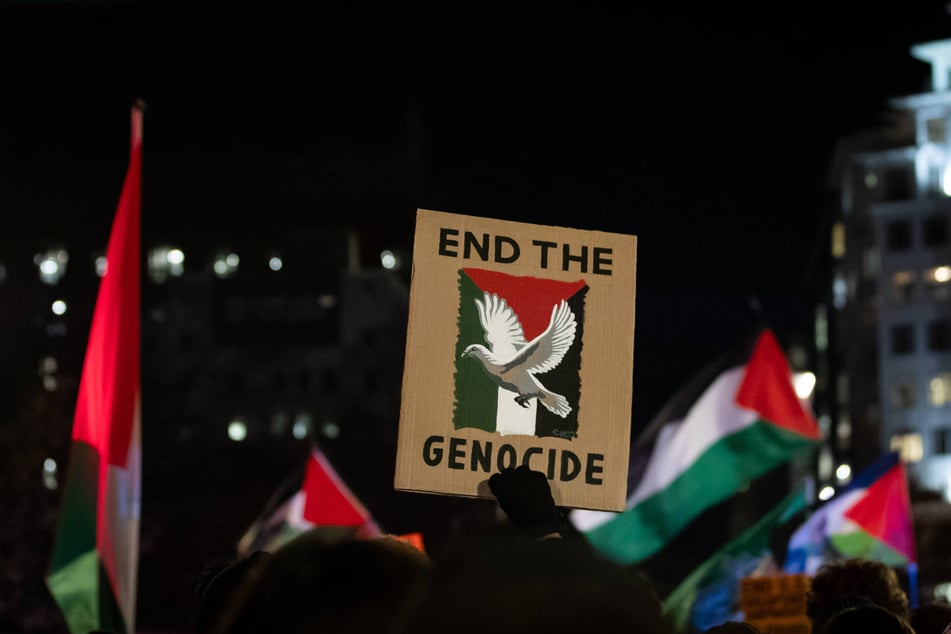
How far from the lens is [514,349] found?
187 inches

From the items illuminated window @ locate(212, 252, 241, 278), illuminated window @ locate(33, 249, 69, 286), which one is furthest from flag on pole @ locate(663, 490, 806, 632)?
illuminated window @ locate(212, 252, 241, 278)

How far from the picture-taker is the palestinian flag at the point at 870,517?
13.8 m

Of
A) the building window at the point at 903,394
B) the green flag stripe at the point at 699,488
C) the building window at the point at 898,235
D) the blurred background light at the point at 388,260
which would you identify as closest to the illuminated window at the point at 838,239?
the building window at the point at 898,235

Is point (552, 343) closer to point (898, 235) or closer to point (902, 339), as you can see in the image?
point (902, 339)

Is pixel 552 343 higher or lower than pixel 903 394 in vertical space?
lower

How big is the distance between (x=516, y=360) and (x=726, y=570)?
900 cm

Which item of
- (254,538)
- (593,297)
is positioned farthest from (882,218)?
(593,297)

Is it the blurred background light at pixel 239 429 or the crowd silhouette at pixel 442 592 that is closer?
the crowd silhouette at pixel 442 592

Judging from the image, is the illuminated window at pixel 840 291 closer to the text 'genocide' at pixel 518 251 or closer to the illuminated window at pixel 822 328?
the illuminated window at pixel 822 328

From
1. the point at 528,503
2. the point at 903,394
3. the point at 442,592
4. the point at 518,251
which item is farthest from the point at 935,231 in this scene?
the point at 442,592

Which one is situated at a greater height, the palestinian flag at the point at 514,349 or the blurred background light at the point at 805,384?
the blurred background light at the point at 805,384

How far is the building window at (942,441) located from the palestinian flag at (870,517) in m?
63.6

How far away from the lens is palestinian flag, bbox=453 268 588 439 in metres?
4.66

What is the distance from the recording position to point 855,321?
282 ft
